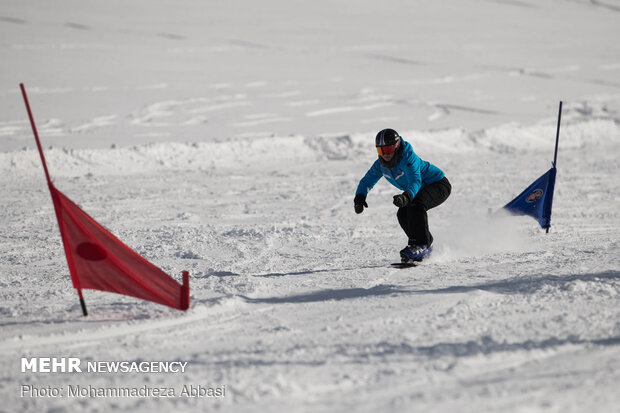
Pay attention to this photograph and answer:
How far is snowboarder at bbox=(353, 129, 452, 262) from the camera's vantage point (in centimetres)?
554

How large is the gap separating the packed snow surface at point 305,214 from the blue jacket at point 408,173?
734 millimetres

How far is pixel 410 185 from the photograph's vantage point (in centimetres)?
560

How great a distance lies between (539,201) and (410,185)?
1996 mm

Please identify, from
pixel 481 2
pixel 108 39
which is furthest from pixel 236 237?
pixel 481 2

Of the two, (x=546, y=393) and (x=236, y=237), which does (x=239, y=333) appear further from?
(x=236, y=237)

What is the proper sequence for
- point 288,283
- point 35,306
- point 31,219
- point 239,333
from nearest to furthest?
point 239,333 < point 35,306 < point 288,283 < point 31,219

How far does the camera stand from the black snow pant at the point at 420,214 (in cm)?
570

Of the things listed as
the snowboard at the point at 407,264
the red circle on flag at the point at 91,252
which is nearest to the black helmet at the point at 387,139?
the snowboard at the point at 407,264

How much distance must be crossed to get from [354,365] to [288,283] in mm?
1908

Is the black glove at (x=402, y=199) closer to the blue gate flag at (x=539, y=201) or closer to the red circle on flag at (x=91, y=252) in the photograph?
the blue gate flag at (x=539, y=201)

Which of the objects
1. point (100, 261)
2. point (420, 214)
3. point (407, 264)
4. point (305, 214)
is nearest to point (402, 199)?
point (420, 214)

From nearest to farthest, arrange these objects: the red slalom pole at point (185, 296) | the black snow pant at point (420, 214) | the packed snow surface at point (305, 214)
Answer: the packed snow surface at point (305, 214)
the red slalom pole at point (185, 296)
the black snow pant at point (420, 214)

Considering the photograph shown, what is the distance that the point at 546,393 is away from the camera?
3.12m

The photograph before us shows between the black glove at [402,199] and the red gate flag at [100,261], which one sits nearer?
the red gate flag at [100,261]
